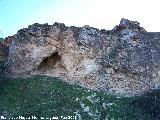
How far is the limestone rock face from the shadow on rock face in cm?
225

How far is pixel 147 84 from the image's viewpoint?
27.8 m

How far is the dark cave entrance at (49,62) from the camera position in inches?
1186

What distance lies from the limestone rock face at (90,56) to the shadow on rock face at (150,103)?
2.25m

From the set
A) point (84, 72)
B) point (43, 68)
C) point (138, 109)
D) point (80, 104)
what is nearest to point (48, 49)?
point (43, 68)

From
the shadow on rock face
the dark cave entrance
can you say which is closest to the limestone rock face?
the dark cave entrance

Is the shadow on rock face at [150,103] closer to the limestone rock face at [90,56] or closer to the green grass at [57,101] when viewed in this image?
the green grass at [57,101]

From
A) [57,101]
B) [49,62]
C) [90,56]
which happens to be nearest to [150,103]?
[57,101]

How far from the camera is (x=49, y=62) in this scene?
100 ft

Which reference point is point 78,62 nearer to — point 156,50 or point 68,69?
point 68,69

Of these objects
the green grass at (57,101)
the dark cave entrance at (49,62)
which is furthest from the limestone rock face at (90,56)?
the green grass at (57,101)

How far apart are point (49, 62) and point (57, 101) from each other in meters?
7.29

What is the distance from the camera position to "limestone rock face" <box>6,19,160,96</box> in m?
28.1

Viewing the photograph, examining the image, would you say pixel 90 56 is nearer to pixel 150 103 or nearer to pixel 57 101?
pixel 57 101

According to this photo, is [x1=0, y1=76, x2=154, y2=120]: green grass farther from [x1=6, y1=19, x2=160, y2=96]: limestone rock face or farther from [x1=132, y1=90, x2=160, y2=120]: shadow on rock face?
[x1=6, y1=19, x2=160, y2=96]: limestone rock face
